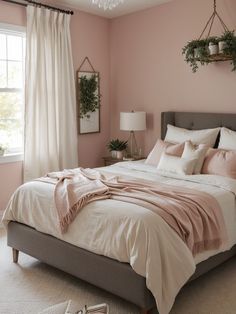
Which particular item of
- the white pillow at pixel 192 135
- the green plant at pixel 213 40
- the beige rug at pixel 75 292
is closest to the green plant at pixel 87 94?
the white pillow at pixel 192 135

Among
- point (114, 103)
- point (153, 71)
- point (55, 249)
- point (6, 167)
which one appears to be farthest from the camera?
point (114, 103)

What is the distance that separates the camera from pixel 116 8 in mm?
5117

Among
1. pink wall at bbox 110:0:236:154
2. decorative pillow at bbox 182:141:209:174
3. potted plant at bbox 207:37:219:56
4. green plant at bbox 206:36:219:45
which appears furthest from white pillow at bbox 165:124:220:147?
green plant at bbox 206:36:219:45

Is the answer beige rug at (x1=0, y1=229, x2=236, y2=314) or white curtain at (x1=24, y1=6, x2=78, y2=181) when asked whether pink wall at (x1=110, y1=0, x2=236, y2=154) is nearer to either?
white curtain at (x1=24, y1=6, x2=78, y2=181)

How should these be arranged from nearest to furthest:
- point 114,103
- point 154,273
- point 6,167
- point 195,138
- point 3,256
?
1. point 154,273
2. point 3,256
3. point 195,138
4. point 6,167
5. point 114,103

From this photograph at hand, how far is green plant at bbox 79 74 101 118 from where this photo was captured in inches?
209

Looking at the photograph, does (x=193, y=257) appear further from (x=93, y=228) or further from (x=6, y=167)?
(x=6, y=167)

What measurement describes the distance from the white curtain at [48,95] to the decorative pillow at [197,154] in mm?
1811

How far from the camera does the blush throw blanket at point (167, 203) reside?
8.90ft

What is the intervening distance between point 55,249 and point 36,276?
37cm

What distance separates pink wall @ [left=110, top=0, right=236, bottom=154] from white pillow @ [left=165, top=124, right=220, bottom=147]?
393 millimetres

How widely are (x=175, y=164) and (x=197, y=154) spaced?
237mm

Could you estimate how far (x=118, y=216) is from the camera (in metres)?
2.67

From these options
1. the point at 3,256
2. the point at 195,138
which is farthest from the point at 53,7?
the point at 3,256
